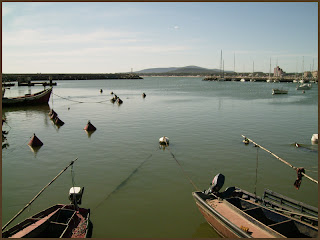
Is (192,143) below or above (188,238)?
above

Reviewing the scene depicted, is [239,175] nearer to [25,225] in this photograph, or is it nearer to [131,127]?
[25,225]

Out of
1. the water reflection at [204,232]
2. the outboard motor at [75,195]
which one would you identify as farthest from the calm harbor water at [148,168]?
the outboard motor at [75,195]

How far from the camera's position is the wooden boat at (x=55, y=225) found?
36.7 ft

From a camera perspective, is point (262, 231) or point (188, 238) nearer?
point (262, 231)

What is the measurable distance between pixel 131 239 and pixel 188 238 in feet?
8.79

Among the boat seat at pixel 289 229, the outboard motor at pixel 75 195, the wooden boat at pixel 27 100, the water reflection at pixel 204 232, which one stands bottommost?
the water reflection at pixel 204 232

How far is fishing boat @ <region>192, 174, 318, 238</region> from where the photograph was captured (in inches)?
435

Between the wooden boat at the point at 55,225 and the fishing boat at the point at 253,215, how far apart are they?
5770 mm

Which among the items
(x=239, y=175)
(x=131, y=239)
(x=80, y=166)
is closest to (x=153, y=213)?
(x=131, y=239)

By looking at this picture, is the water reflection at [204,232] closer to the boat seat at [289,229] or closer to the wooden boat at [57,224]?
the boat seat at [289,229]

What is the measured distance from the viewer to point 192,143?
2670 centimetres

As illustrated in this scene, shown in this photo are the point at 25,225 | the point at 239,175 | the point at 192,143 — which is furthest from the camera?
the point at 192,143

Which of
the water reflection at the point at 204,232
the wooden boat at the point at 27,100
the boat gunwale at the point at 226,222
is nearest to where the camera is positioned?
the boat gunwale at the point at 226,222

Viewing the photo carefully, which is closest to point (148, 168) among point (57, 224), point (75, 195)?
point (75, 195)
